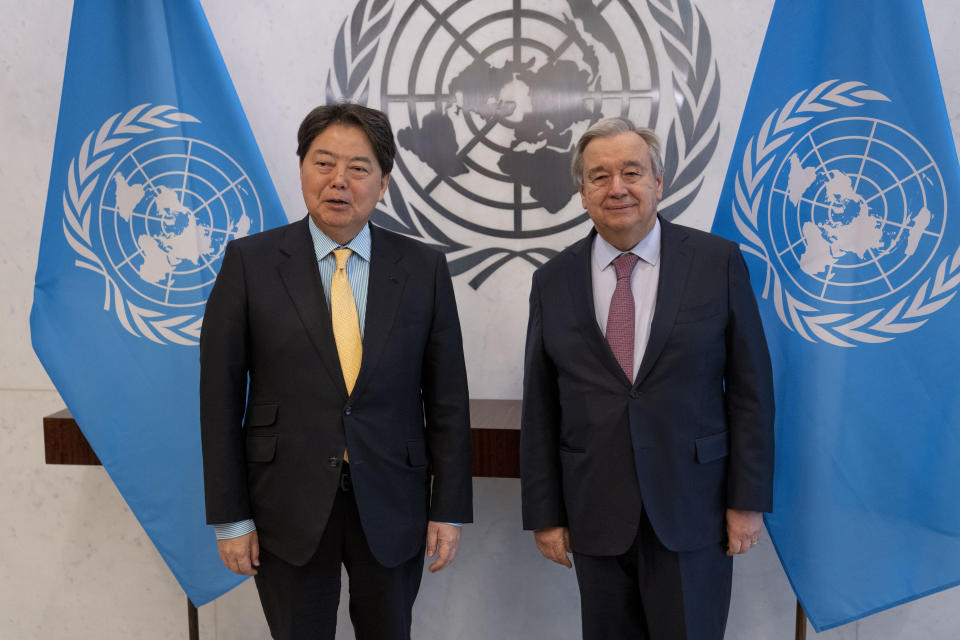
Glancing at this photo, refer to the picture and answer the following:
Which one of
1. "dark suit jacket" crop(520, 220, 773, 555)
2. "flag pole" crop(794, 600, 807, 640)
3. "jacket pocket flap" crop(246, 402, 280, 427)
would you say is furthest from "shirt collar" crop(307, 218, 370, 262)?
"flag pole" crop(794, 600, 807, 640)

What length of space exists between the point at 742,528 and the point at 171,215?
1719 millimetres

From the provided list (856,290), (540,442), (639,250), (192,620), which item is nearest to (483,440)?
(540,442)

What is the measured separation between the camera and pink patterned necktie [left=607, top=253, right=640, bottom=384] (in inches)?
62.4

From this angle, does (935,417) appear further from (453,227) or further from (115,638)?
(115,638)

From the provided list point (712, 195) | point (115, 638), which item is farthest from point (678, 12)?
point (115, 638)

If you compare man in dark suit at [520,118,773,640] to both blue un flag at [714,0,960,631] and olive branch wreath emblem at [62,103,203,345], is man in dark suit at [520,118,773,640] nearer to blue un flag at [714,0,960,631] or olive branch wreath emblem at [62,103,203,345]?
blue un flag at [714,0,960,631]

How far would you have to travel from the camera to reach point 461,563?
2590mm

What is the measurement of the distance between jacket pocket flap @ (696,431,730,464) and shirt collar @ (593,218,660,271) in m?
0.40

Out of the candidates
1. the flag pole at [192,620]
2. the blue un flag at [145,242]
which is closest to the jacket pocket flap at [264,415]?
the blue un flag at [145,242]

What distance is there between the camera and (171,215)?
6.97 ft

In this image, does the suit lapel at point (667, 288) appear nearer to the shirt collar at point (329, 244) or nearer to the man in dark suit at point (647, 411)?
the man in dark suit at point (647, 411)

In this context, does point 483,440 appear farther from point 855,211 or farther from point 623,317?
point 855,211

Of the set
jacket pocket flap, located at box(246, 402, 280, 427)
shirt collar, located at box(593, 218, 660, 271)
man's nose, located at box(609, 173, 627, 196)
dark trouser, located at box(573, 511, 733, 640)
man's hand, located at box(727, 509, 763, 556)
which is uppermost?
man's nose, located at box(609, 173, 627, 196)

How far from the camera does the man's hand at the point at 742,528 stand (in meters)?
1.60
